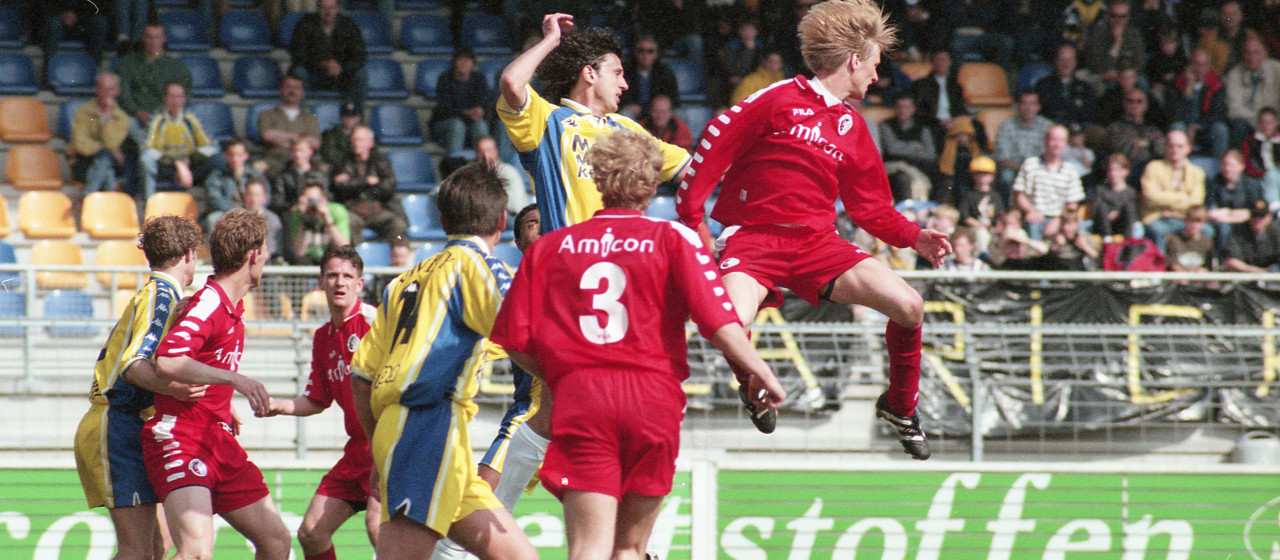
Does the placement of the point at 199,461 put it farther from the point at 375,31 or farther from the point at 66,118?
the point at 375,31

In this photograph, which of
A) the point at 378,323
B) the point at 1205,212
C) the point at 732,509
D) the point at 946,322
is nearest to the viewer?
the point at 378,323

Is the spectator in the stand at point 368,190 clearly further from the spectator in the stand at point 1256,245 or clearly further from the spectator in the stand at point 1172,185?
the spectator in the stand at point 1256,245

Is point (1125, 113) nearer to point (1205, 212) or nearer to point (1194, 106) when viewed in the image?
point (1194, 106)

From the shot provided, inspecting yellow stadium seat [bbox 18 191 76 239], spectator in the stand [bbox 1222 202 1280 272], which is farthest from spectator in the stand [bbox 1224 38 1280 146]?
yellow stadium seat [bbox 18 191 76 239]

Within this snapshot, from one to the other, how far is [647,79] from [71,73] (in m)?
5.73

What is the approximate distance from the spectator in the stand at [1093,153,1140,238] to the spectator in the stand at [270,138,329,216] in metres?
6.68

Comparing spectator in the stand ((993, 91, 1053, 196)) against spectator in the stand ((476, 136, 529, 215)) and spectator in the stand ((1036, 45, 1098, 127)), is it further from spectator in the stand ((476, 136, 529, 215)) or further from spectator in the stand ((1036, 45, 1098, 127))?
spectator in the stand ((476, 136, 529, 215))

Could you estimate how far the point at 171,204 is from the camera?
11172 mm

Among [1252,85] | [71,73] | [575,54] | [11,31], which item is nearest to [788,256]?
[575,54]

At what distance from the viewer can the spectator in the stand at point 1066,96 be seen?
12602 mm

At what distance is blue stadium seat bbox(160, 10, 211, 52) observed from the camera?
13125mm

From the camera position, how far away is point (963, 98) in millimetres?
12773

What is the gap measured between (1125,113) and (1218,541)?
21.5 ft

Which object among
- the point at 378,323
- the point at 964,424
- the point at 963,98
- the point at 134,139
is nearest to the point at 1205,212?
the point at 963,98
